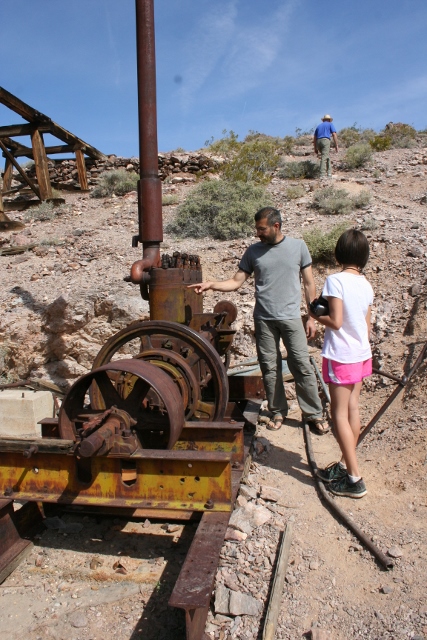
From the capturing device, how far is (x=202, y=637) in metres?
2.32

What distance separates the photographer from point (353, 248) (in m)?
3.38

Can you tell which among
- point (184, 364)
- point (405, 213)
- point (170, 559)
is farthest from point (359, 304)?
point (405, 213)

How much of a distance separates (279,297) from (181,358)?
1.45 m

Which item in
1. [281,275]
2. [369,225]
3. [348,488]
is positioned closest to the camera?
[348,488]

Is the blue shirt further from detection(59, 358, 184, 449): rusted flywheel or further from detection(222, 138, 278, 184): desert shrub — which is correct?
detection(59, 358, 184, 449): rusted flywheel

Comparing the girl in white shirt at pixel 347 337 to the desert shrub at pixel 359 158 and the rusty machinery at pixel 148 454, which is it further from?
the desert shrub at pixel 359 158

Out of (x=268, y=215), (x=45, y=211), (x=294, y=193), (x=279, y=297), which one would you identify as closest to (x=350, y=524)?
(x=279, y=297)

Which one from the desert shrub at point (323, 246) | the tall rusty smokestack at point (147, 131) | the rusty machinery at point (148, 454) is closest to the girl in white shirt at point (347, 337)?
the rusty machinery at point (148, 454)

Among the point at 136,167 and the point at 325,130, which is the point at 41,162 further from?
the point at 325,130

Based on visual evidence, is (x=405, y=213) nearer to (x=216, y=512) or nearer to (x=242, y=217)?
(x=242, y=217)

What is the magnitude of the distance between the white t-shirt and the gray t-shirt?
4.10ft

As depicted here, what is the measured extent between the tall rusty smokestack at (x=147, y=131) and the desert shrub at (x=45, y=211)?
768cm

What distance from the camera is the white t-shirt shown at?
131 inches

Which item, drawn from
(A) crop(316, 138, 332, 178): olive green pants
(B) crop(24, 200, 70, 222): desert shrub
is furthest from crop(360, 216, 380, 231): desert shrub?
(B) crop(24, 200, 70, 222): desert shrub
